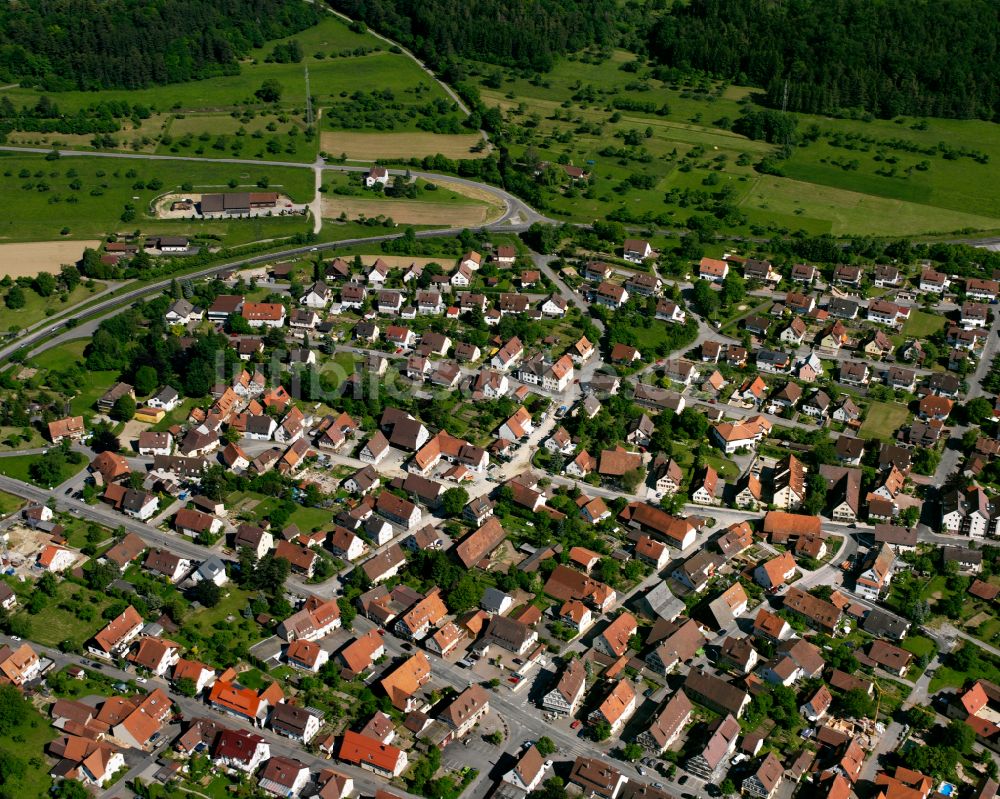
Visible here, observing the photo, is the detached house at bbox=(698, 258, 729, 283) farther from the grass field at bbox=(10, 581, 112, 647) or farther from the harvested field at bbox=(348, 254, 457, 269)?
the grass field at bbox=(10, 581, 112, 647)

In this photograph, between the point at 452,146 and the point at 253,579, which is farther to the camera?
the point at 452,146

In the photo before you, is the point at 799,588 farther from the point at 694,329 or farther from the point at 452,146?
the point at 452,146

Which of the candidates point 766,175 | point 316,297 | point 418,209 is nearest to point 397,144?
point 418,209

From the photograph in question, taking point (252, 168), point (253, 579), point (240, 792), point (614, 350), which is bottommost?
point (240, 792)

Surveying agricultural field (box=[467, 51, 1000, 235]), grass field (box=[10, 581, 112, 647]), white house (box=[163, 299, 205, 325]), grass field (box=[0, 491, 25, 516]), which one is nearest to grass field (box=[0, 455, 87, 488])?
grass field (box=[0, 491, 25, 516])

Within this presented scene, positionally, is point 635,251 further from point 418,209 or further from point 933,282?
point 933,282

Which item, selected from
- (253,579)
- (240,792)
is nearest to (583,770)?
(240,792)
